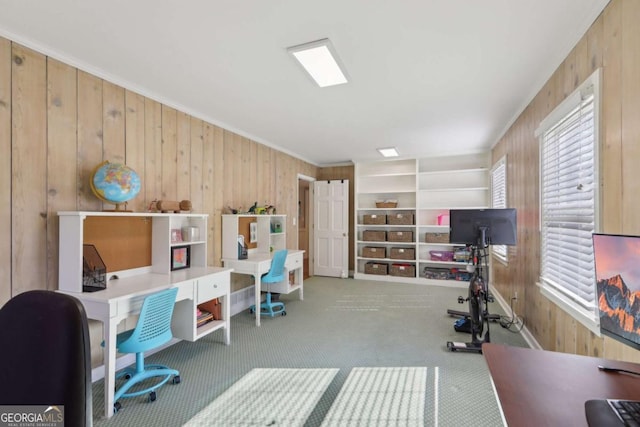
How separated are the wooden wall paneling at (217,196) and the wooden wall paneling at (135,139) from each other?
88 centimetres

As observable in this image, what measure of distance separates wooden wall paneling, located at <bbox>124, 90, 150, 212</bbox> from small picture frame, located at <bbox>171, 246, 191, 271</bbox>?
511 millimetres

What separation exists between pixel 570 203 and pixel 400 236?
3.66 meters

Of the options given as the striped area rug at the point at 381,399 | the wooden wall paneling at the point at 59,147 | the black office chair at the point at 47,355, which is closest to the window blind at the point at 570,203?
the striped area rug at the point at 381,399

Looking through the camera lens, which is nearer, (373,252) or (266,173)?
(266,173)

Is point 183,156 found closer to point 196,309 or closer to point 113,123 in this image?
point 113,123

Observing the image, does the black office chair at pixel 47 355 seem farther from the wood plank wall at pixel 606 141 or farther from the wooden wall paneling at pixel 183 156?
the wooden wall paneling at pixel 183 156

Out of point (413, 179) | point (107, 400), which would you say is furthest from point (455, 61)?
point (413, 179)

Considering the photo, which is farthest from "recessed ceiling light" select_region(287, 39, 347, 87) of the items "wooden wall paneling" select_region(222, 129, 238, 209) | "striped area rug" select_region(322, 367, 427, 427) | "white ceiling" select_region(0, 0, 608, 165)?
"striped area rug" select_region(322, 367, 427, 427)

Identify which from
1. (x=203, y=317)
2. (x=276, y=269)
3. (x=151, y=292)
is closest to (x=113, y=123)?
(x=151, y=292)

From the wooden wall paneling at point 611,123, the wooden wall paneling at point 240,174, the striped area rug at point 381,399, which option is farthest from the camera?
the wooden wall paneling at point 240,174

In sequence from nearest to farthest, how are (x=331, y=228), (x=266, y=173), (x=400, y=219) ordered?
(x=266, y=173)
(x=400, y=219)
(x=331, y=228)

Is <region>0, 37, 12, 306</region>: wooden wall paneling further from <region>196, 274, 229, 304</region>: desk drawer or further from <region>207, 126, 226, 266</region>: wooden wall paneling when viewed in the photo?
<region>207, 126, 226, 266</region>: wooden wall paneling

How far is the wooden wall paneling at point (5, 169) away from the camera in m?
1.93

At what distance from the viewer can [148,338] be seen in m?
2.11
